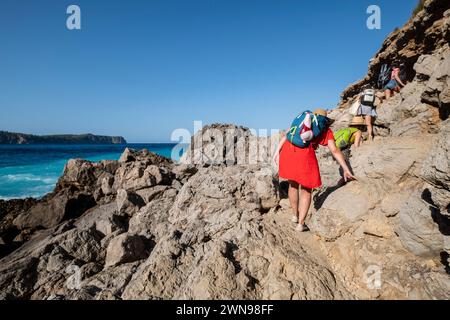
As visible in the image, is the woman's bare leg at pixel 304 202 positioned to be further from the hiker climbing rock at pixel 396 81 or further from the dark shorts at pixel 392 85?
the dark shorts at pixel 392 85

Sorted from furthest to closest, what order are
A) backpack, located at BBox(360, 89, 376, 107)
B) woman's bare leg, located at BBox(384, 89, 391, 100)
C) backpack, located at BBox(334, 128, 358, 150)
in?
woman's bare leg, located at BBox(384, 89, 391, 100) → backpack, located at BBox(360, 89, 376, 107) → backpack, located at BBox(334, 128, 358, 150)

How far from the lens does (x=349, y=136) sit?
6.32 meters

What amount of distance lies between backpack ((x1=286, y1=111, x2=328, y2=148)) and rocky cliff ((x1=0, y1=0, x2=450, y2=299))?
4.28 feet

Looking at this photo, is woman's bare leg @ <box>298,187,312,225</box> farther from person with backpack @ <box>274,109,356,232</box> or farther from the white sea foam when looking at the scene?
the white sea foam

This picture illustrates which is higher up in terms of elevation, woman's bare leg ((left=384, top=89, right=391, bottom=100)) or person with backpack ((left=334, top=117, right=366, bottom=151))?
woman's bare leg ((left=384, top=89, right=391, bottom=100))

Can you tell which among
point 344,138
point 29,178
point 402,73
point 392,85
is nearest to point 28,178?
point 29,178

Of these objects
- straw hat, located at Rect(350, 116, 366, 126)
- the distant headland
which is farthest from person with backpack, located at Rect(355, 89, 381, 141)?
the distant headland

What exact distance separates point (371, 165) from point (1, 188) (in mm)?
34212

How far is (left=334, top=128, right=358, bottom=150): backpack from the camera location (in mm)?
6129

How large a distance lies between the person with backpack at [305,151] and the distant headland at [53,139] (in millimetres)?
158548

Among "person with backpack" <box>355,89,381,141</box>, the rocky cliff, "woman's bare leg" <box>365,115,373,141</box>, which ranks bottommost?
the rocky cliff

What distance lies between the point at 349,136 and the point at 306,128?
2992 millimetres

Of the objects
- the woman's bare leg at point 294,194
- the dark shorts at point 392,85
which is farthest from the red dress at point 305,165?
the dark shorts at point 392,85
